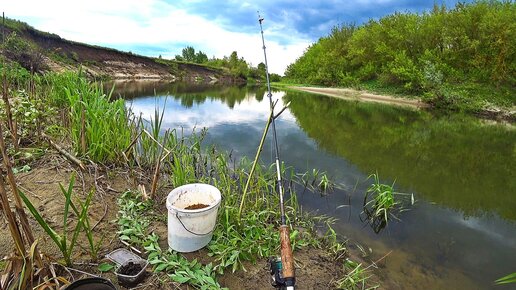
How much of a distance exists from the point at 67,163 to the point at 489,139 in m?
15.7

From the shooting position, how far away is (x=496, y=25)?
24.1 meters

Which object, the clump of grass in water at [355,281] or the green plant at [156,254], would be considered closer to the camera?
the green plant at [156,254]

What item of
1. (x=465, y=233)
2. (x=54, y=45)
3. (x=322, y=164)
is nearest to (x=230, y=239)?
(x=465, y=233)

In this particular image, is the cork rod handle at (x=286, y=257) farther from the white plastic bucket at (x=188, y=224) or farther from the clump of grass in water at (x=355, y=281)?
the clump of grass in water at (x=355, y=281)

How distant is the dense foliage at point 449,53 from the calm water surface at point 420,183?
12439mm

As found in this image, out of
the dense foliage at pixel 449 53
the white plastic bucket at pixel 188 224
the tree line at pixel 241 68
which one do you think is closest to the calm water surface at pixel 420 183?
the white plastic bucket at pixel 188 224

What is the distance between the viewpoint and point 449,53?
93.1 ft

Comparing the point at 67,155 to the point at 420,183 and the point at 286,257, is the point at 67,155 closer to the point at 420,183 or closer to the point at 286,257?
the point at 286,257

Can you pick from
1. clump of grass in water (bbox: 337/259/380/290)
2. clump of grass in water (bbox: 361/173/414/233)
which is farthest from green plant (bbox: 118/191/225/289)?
clump of grass in water (bbox: 361/173/414/233)

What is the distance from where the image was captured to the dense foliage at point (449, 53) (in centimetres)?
2420

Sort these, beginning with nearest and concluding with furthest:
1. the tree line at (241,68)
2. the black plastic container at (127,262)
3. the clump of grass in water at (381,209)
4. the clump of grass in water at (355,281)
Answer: the black plastic container at (127,262) < the clump of grass in water at (355,281) < the clump of grass in water at (381,209) < the tree line at (241,68)

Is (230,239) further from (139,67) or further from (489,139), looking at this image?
(139,67)

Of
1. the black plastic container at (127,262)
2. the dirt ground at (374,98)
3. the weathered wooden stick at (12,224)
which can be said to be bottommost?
the black plastic container at (127,262)

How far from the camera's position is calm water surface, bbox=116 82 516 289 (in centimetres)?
406
